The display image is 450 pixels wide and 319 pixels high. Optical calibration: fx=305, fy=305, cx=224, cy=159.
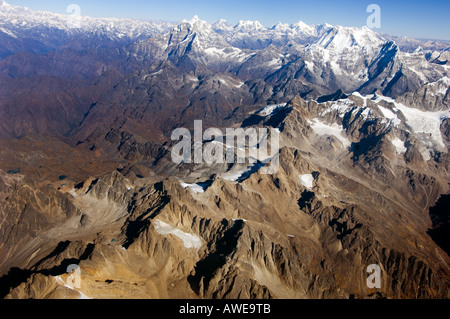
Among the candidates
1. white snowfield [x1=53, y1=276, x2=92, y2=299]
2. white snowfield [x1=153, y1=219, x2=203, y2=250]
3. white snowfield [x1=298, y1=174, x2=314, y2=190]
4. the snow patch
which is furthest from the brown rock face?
the snow patch

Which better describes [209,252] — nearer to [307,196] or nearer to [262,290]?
[262,290]

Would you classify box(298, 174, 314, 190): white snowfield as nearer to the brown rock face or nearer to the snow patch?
the brown rock face

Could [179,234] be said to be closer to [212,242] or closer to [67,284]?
[212,242]

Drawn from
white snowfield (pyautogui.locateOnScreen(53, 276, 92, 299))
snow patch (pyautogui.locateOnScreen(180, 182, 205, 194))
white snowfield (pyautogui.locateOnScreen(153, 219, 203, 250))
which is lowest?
white snowfield (pyautogui.locateOnScreen(53, 276, 92, 299))

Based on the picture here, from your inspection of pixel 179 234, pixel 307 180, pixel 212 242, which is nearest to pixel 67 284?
pixel 179 234

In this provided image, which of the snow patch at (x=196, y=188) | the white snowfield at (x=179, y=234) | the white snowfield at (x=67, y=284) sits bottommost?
the white snowfield at (x=67, y=284)

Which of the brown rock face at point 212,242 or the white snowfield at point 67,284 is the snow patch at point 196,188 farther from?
the white snowfield at point 67,284

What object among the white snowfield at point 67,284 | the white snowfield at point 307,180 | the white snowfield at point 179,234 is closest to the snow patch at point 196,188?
the white snowfield at point 179,234
